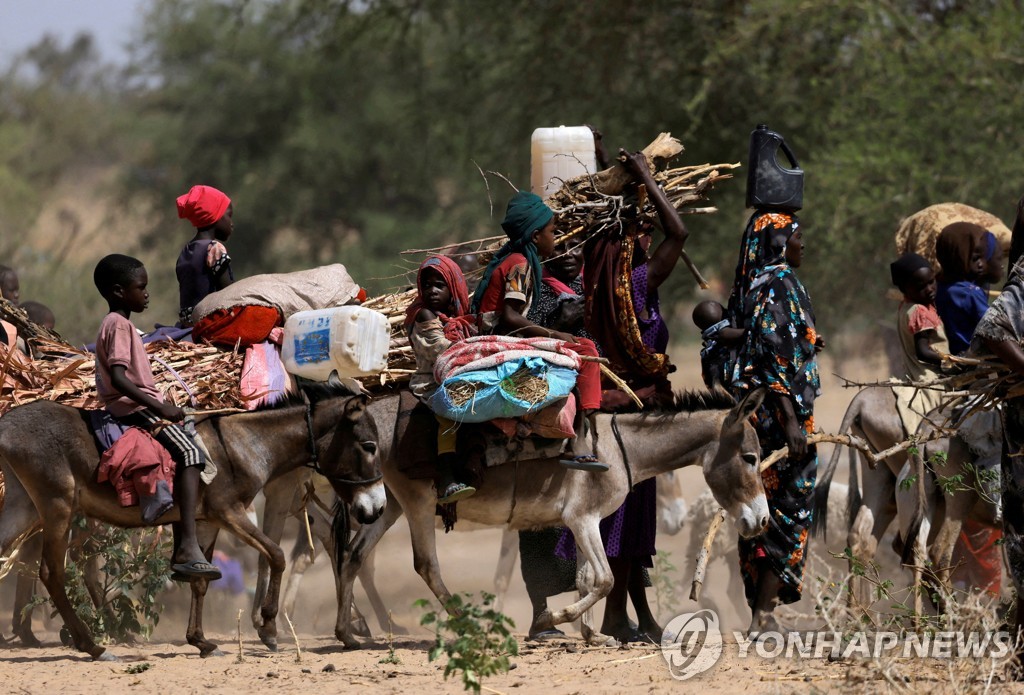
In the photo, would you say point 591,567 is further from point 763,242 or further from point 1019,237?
point 1019,237

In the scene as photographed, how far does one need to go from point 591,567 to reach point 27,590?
13.5ft

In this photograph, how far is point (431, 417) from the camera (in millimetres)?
7777

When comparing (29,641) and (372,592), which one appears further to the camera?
(372,592)

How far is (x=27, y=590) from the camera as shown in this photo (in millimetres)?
9453

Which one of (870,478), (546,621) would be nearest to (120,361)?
(546,621)

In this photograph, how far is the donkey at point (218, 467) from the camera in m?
7.38

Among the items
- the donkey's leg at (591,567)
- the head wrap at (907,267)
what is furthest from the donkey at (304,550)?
the head wrap at (907,267)

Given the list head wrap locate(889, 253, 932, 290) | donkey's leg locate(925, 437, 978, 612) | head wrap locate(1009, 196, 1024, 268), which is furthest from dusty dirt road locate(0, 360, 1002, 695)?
head wrap locate(889, 253, 932, 290)

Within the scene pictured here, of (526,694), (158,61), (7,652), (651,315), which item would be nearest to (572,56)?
(651,315)

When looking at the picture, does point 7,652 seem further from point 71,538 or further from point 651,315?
point 651,315

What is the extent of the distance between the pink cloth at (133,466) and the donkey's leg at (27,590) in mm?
1806

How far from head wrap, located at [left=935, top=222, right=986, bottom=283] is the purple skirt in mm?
2231

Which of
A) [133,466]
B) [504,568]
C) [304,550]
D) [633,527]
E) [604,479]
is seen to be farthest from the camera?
[504,568]

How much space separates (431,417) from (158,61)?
29683mm
